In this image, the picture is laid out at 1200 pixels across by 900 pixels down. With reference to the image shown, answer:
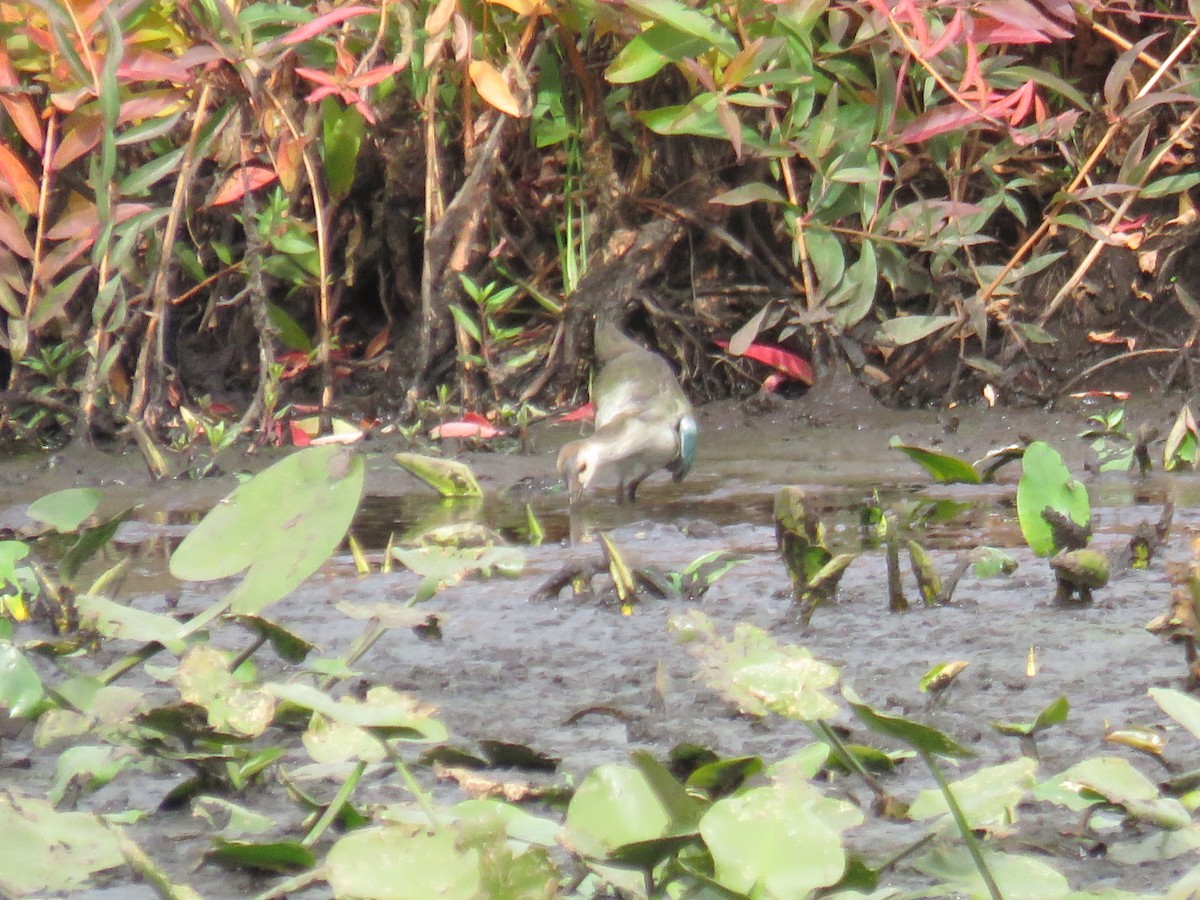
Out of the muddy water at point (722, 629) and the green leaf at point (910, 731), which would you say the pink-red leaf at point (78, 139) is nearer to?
the muddy water at point (722, 629)

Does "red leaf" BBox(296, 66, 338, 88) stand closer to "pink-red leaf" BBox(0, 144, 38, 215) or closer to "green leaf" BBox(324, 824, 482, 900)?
"pink-red leaf" BBox(0, 144, 38, 215)

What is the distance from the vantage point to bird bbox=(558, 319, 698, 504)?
194 inches

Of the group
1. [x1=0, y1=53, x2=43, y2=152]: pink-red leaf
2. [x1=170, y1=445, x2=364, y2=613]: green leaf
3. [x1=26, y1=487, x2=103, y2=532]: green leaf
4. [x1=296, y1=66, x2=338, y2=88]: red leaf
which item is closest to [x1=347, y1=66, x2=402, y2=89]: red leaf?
[x1=296, y1=66, x2=338, y2=88]: red leaf

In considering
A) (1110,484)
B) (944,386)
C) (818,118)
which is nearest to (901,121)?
(818,118)

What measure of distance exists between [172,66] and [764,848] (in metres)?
3.91

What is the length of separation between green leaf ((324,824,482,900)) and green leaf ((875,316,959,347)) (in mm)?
4537

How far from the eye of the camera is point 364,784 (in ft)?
6.05

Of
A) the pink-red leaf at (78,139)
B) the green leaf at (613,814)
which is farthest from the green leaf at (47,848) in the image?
the pink-red leaf at (78,139)

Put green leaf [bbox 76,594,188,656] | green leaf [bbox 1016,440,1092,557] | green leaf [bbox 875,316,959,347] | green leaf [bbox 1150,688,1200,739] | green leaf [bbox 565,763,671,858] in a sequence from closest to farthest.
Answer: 1. green leaf [bbox 565,763,671,858]
2. green leaf [bbox 1150,688,1200,739]
3. green leaf [bbox 76,594,188,656]
4. green leaf [bbox 1016,440,1092,557]
5. green leaf [bbox 875,316,959,347]

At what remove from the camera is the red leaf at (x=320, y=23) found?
4637 mm

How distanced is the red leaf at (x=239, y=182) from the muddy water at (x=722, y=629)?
105 cm

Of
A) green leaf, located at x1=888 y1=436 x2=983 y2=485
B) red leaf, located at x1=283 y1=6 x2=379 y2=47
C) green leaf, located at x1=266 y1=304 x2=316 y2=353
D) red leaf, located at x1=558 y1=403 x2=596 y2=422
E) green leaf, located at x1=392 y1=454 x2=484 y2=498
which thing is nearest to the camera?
green leaf, located at x1=888 y1=436 x2=983 y2=485

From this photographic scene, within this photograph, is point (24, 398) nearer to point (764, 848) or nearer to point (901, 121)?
point (901, 121)

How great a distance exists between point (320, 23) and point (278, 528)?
2995 mm
